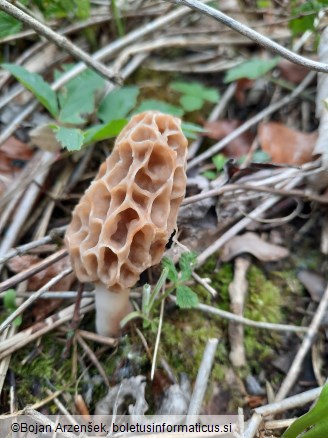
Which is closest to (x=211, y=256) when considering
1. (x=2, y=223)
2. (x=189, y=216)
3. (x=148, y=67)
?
(x=189, y=216)

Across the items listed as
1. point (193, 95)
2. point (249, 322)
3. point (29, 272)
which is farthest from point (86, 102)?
point (249, 322)

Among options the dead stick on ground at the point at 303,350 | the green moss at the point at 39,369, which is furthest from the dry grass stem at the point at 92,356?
the dead stick on ground at the point at 303,350

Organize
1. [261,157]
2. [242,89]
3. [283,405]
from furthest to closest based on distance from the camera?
1. [242,89]
2. [261,157]
3. [283,405]

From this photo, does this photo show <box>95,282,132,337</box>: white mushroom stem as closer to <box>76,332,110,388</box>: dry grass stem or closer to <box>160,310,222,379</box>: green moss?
<box>76,332,110,388</box>: dry grass stem

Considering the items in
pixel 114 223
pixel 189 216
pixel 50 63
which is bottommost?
pixel 189 216

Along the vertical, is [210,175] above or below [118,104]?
below

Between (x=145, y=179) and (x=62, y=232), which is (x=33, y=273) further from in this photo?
(x=145, y=179)

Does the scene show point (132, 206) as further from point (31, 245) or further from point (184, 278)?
point (31, 245)
